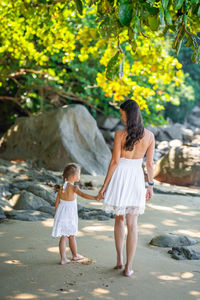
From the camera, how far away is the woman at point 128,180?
3.77 metres

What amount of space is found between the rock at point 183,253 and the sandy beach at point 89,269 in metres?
0.07

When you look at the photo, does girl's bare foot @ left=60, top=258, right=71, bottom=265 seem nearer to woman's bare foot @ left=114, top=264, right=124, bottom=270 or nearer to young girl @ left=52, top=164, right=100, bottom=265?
young girl @ left=52, top=164, right=100, bottom=265

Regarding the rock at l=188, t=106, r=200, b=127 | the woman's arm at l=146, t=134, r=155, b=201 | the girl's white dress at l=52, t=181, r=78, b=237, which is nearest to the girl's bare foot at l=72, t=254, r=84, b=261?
the girl's white dress at l=52, t=181, r=78, b=237

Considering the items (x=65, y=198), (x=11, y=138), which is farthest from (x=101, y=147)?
(x=65, y=198)

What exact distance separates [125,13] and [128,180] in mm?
1576

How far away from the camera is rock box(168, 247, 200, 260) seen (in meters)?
4.25

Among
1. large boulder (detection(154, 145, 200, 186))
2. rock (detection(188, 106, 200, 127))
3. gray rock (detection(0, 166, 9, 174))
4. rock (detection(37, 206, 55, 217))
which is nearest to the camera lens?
rock (detection(37, 206, 55, 217))

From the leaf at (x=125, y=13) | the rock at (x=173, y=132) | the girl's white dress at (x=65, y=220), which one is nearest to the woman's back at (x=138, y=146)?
the girl's white dress at (x=65, y=220)

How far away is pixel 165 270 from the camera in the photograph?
3.83 m

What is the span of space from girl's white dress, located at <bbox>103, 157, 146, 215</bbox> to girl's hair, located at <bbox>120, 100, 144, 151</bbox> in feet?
0.54

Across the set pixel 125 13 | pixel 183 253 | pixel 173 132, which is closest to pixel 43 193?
pixel 183 253

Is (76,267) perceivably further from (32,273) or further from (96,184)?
(96,184)

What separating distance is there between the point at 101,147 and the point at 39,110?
441 cm

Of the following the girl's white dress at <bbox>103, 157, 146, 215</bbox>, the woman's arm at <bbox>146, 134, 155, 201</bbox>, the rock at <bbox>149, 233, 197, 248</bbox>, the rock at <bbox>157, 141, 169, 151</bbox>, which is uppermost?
the rock at <bbox>157, 141, 169, 151</bbox>
